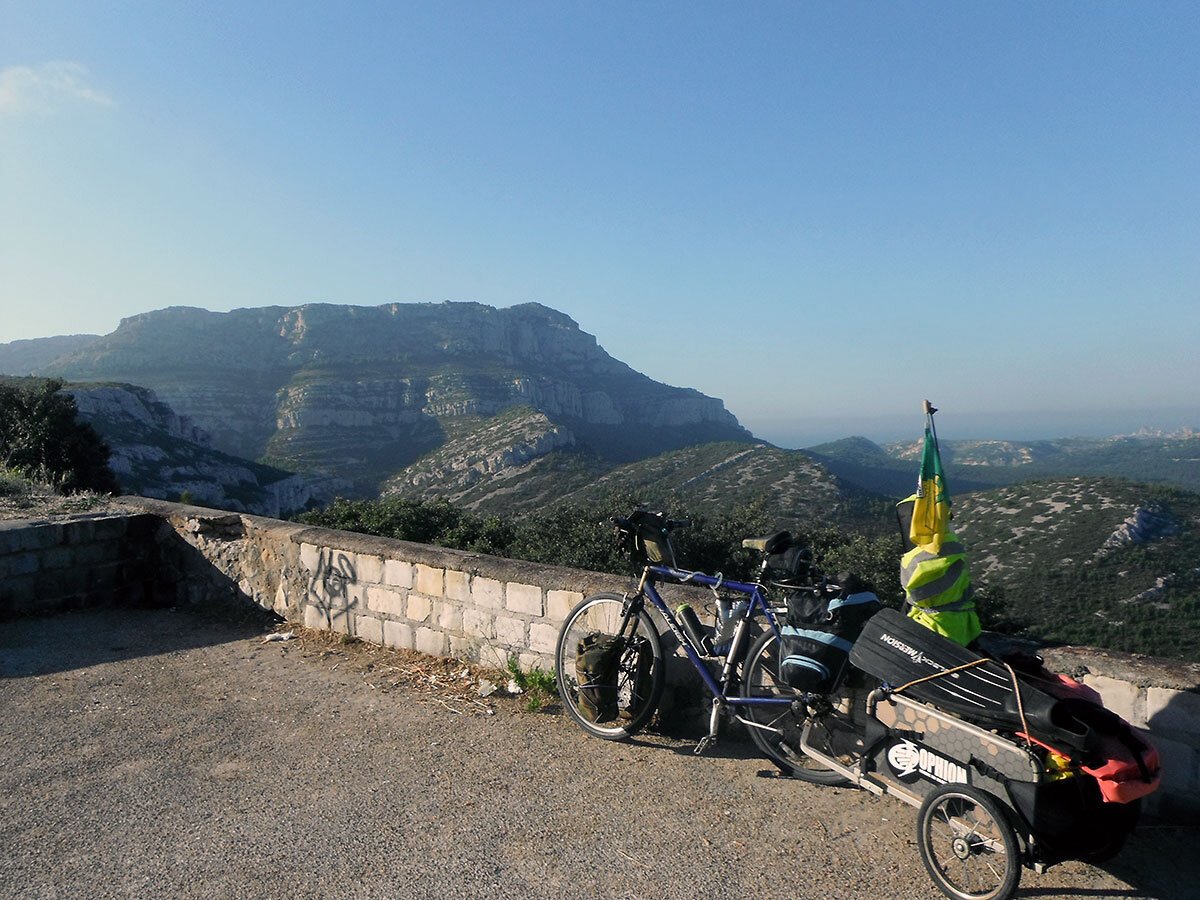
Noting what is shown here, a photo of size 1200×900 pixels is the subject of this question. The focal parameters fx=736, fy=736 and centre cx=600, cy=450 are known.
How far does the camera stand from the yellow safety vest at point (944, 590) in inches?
115

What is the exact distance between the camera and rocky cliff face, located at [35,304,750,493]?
298ft

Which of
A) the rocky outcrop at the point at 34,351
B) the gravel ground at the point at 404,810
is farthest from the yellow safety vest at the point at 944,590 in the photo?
the rocky outcrop at the point at 34,351

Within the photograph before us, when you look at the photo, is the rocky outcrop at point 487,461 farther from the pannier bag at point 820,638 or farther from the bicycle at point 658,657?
the pannier bag at point 820,638

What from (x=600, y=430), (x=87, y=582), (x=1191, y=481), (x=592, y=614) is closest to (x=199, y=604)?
(x=87, y=582)

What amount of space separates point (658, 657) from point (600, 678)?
0.33m

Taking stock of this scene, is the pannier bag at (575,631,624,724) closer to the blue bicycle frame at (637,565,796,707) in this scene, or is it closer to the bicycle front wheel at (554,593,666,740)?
the bicycle front wheel at (554,593,666,740)

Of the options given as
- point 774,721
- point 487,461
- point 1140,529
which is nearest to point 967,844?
point 774,721

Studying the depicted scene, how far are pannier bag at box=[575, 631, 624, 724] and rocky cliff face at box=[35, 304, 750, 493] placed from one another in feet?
206

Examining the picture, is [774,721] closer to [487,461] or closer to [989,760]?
[989,760]

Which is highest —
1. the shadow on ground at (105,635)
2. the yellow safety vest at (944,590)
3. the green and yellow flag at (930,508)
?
the green and yellow flag at (930,508)

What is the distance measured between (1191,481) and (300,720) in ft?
201

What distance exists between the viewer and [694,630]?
379cm

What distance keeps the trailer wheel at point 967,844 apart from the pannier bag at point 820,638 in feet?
2.09

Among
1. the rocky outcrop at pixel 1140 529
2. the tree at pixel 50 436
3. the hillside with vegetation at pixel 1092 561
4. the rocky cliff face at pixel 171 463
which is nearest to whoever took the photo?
the tree at pixel 50 436
